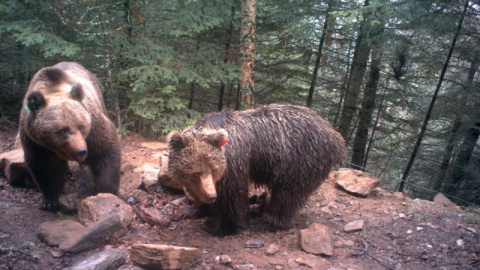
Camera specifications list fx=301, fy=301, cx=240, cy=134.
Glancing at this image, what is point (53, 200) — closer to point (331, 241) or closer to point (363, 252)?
point (331, 241)

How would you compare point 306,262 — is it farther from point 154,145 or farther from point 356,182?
point 154,145

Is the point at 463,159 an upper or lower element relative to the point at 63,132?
lower

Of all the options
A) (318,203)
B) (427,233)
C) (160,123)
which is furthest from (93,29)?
(427,233)

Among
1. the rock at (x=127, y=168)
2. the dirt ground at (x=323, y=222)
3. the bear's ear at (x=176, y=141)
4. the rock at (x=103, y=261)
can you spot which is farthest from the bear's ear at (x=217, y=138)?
the rock at (x=127, y=168)

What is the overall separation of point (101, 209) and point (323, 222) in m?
3.21

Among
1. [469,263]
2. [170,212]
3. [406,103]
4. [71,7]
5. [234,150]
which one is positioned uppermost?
[71,7]

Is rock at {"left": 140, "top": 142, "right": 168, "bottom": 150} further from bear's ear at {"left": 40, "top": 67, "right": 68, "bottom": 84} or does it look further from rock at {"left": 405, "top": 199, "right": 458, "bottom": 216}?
rock at {"left": 405, "top": 199, "right": 458, "bottom": 216}

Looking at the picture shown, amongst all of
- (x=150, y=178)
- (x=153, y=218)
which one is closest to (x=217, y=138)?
(x=153, y=218)

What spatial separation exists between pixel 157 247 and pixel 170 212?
1.79 meters

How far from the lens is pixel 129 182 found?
521 centimetres

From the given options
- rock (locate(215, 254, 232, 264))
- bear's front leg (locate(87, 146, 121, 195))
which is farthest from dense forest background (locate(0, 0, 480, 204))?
rock (locate(215, 254, 232, 264))

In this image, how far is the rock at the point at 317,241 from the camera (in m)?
3.69

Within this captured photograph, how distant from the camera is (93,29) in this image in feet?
21.7

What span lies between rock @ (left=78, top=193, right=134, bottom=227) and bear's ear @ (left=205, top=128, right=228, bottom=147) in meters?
1.51
